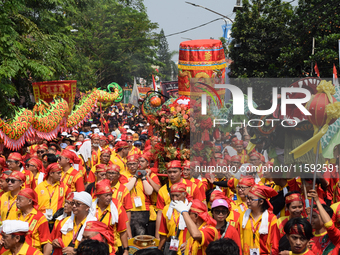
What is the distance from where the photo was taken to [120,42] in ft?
136

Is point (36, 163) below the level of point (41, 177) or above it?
above

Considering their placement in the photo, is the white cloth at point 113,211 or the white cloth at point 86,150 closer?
the white cloth at point 113,211

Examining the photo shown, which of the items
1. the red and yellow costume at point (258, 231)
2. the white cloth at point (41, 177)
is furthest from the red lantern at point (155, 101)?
the red and yellow costume at point (258, 231)

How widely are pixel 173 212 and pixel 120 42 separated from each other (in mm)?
37698

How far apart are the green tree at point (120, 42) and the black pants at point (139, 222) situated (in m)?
32.2

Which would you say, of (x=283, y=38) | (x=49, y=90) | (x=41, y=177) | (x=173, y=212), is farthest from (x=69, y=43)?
(x=173, y=212)

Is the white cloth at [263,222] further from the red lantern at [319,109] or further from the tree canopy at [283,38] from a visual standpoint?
the tree canopy at [283,38]

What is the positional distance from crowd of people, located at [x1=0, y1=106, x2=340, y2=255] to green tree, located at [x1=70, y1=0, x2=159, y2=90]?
105 feet

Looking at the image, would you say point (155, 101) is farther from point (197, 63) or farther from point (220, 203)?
point (220, 203)

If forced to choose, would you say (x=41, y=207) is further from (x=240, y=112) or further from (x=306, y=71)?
(x=306, y=71)

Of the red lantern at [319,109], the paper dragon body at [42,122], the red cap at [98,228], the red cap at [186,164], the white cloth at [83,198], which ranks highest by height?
the red lantern at [319,109]

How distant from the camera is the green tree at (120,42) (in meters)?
41.1

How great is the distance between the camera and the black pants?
7047 millimetres

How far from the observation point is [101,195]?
17.4 ft
